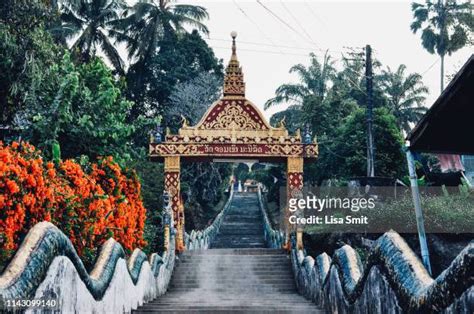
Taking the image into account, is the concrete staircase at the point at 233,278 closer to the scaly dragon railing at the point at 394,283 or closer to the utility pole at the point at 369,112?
the scaly dragon railing at the point at 394,283

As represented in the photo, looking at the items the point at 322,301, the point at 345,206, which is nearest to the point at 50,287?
the point at 322,301

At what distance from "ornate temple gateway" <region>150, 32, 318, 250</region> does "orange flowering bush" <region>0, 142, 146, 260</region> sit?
11.4 feet

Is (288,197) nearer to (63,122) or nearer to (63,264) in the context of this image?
(63,122)

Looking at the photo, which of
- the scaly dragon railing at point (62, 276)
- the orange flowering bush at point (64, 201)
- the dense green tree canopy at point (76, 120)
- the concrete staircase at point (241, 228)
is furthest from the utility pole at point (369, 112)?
the scaly dragon railing at point (62, 276)

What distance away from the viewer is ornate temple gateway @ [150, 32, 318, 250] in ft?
53.6

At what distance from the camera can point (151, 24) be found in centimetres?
3409

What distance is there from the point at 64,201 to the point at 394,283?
5.83 m

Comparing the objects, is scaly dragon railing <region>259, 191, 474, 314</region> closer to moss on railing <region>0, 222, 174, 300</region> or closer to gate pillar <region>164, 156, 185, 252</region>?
moss on railing <region>0, 222, 174, 300</region>

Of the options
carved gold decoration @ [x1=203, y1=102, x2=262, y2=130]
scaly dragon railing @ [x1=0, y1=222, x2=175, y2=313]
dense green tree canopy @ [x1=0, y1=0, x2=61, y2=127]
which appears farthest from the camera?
carved gold decoration @ [x1=203, y1=102, x2=262, y2=130]

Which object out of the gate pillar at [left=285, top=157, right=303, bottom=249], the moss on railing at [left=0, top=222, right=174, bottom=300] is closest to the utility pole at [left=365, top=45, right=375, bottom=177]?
the gate pillar at [left=285, top=157, right=303, bottom=249]

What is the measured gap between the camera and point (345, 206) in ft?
69.5

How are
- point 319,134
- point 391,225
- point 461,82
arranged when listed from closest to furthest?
point 461,82
point 391,225
point 319,134

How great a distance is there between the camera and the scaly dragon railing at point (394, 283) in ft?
10.8

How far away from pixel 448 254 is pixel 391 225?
255cm
